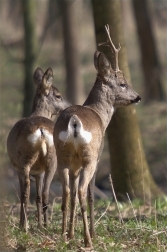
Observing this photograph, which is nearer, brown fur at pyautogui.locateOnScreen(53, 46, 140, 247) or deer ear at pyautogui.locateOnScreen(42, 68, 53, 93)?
brown fur at pyautogui.locateOnScreen(53, 46, 140, 247)

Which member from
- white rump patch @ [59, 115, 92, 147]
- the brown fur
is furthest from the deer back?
white rump patch @ [59, 115, 92, 147]

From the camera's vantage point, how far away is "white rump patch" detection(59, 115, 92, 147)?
625cm

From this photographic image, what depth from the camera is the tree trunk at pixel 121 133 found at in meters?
8.95

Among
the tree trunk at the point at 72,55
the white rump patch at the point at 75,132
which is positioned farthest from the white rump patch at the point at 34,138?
the tree trunk at the point at 72,55

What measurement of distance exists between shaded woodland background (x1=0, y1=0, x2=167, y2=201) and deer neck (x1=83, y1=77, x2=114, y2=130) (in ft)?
3.56

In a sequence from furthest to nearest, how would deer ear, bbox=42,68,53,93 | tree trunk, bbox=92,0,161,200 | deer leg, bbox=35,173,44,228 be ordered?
1. tree trunk, bbox=92,0,161,200
2. deer ear, bbox=42,68,53,93
3. deer leg, bbox=35,173,44,228

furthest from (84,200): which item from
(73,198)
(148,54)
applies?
(148,54)

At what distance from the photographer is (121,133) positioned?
9.08 metres

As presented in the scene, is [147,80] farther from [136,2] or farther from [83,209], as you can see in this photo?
[83,209]

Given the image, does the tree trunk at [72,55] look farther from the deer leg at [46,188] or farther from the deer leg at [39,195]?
the deer leg at [46,188]

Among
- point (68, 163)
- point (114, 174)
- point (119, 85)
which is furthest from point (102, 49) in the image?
point (68, 163)

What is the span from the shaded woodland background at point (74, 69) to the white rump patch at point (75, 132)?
25.1 inches

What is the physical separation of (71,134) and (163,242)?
4.89 ft

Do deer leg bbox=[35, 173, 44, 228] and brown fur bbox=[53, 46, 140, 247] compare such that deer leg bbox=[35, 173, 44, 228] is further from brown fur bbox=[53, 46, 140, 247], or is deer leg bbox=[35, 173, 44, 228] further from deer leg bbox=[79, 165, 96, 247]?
deer leg bbox=[79, 165, 96, 247]
